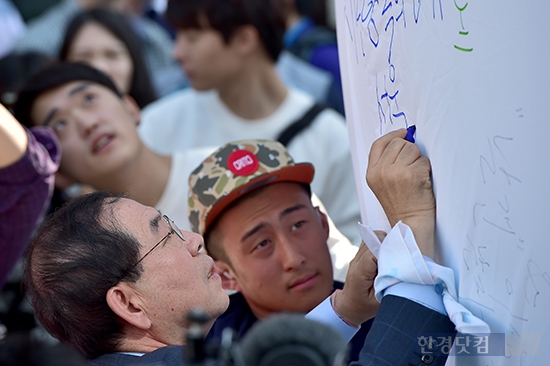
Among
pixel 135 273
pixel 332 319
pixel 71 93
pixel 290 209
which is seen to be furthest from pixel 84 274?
pixel 71 93

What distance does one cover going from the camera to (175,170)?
2971mm

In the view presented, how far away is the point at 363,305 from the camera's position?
158 centimetres

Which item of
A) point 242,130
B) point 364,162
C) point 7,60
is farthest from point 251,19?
point 364,162

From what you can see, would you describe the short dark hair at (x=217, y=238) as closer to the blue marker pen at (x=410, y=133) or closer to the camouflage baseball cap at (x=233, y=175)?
the camouflage baseball cap at (x=233, y=175)

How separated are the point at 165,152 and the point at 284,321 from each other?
106 inches

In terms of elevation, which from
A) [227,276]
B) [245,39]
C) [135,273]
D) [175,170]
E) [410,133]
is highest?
[410,133]

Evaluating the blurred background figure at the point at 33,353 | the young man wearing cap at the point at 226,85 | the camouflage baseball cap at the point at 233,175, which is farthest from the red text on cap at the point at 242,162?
the young man wearing cap at the point at 226,85

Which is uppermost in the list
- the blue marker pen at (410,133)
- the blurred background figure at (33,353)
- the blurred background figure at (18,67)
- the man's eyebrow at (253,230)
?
the blurred background figure at (33,353)

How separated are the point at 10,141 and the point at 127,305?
82cm

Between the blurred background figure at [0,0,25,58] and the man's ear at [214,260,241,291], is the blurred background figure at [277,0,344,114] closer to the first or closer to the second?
the blurred background figure at [0,0,25,58]

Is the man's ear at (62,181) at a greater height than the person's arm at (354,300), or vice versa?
the person's arm at (354,300)

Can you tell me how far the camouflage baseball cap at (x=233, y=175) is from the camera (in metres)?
1.91

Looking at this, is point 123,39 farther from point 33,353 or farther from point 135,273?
point 33,353

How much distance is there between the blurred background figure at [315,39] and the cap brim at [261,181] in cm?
180
